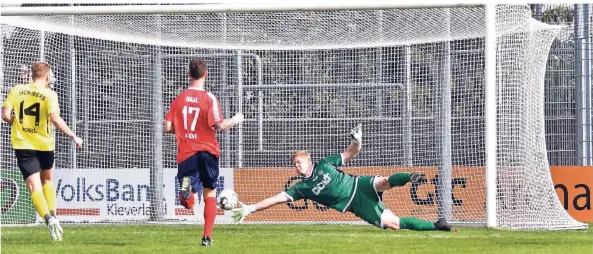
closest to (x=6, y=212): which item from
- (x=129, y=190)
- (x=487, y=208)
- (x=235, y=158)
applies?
(x=129, y=190)

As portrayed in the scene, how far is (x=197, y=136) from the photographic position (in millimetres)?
10891

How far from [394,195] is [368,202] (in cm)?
337

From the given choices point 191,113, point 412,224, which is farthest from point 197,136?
point 412,224

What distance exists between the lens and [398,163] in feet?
50.4

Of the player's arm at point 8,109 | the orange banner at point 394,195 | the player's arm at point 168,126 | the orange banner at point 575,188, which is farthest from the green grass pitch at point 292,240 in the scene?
the orange banner at point 575,188

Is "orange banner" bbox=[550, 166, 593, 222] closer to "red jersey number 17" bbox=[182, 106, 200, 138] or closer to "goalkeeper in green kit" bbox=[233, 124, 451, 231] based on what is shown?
"goalkeeper in green kit" bbox=[233, 124, 451, 231]

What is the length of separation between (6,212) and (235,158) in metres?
3.13

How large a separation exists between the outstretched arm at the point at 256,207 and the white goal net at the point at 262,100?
3521mm

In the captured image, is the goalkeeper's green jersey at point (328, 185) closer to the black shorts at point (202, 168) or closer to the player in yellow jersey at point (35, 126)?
the black shorts at point (202, 168)

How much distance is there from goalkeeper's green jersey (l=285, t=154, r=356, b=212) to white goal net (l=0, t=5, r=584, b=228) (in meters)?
2.95

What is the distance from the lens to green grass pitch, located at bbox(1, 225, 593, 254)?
34.0 ft

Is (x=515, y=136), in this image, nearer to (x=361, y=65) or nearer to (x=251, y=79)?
(x=361, y=65)

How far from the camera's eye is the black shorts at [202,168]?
10852 millimetres

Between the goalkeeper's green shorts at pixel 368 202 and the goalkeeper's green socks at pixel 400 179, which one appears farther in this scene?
the goalkeeper's green shorts at pixel 368 202
